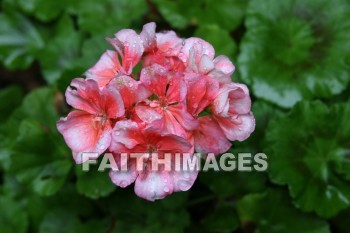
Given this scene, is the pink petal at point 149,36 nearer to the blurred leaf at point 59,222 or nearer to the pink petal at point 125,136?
the pink petal at point 125,136

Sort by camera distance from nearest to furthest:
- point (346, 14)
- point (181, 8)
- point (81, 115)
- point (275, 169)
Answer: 1. point (81, 115)
2. point (275, 169)
3. point (346, 14)
4. point (181, 8)

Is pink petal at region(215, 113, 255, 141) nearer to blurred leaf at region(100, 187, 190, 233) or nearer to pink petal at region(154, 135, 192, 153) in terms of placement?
pink petal at region(154, 135, 192, 153)

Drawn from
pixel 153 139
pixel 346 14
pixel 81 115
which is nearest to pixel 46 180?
pixel 81 115

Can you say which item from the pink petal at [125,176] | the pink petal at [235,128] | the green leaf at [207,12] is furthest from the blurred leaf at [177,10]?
the pink petal at [125,176]

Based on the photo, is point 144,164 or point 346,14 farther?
point 346,14

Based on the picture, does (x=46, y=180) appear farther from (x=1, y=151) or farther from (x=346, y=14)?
(x=346, y=14)
